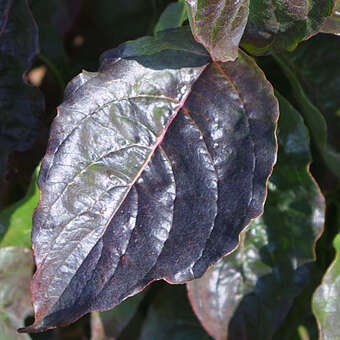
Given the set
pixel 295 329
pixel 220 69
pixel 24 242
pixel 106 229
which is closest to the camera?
pixel 106 229

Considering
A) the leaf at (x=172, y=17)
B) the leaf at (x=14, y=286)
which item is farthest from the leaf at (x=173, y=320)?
the leaf at (x=172, y=17)

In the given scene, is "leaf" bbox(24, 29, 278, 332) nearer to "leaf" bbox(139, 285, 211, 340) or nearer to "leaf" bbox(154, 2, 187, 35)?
"leaf" bbox(154, 2, 187, 35)

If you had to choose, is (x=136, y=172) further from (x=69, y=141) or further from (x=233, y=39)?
(x=233, y=39)

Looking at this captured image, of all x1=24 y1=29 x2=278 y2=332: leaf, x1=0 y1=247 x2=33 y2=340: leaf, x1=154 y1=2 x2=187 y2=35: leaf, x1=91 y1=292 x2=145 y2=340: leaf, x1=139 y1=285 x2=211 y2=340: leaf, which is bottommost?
x1=139 y1=285 x2=211 y2=340: leaf

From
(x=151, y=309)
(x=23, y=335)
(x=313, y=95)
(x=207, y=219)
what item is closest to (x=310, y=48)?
(x=313, y=95)

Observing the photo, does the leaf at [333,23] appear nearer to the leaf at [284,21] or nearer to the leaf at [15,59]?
the leaf at [284,21]

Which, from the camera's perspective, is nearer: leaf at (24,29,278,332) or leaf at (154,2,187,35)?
leaf at (24,29,278,332)

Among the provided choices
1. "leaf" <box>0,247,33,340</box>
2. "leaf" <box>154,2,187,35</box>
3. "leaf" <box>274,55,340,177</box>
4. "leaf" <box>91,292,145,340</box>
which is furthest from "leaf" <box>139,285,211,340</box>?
"leaf" <box>154,2,187,35</box>
